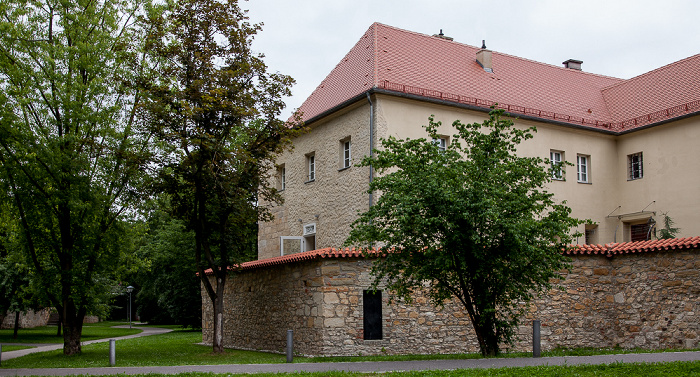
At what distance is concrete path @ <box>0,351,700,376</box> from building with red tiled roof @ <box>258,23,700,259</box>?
982cm

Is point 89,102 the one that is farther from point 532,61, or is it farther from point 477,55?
point 532,61

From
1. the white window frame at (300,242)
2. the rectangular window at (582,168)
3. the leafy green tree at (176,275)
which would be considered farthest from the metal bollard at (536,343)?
the leafy green tree at (176,275)

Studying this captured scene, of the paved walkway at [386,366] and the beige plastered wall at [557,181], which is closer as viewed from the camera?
the paved walkway at [386,366]

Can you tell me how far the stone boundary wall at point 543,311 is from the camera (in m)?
18.5

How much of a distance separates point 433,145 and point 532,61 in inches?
697

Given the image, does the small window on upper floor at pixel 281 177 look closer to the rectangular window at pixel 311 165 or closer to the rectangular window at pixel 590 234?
the rectangular window at pixel 311 165

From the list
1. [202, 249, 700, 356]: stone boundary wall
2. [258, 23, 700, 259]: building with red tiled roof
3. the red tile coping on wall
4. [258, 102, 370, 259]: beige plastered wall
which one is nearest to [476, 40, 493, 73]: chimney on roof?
[258, 23, 700, 259]: building with red tiled roof

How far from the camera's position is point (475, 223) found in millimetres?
15008

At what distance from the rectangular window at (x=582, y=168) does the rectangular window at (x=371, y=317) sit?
1312cm

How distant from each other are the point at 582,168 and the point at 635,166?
2153mm

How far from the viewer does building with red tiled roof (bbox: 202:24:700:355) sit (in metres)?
18.8

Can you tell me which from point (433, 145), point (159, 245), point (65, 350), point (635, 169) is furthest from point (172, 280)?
point (433, 145)

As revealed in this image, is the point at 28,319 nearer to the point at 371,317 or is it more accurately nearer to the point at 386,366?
the point at 371,317

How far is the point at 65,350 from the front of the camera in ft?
70.0
